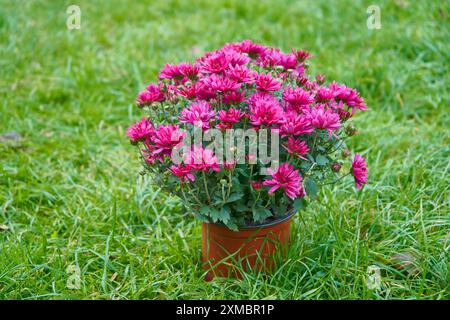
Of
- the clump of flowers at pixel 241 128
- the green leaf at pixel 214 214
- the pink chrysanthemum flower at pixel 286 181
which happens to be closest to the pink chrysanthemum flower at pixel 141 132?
the clump of flowers at pixel 241 128

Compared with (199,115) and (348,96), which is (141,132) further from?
(348,96)

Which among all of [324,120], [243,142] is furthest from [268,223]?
[324,120]

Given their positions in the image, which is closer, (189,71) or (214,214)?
(214,214)

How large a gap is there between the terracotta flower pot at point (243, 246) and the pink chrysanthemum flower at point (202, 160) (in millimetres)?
369

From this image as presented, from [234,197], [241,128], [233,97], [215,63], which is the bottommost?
[234,197]

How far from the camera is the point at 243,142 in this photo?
186 cm

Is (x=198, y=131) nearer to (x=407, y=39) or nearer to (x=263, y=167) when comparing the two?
(x=263, y=167)

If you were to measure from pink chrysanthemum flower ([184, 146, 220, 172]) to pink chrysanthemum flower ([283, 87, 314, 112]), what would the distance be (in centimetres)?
32

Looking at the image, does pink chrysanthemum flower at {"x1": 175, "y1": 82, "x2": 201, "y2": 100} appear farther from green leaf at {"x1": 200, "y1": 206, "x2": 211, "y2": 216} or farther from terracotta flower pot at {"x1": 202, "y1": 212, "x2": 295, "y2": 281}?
terracotta flower pot at {"x1": 202, "y1": 212, "x2": 295, "y2": 281}

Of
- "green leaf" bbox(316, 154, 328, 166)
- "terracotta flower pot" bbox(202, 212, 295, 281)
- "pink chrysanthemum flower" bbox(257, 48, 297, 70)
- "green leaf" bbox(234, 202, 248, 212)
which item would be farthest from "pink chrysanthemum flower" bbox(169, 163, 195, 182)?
"pink chrysanthemum flower" bbox(257, 48, 297, 70)

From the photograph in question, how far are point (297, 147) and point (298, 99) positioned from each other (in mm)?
169
